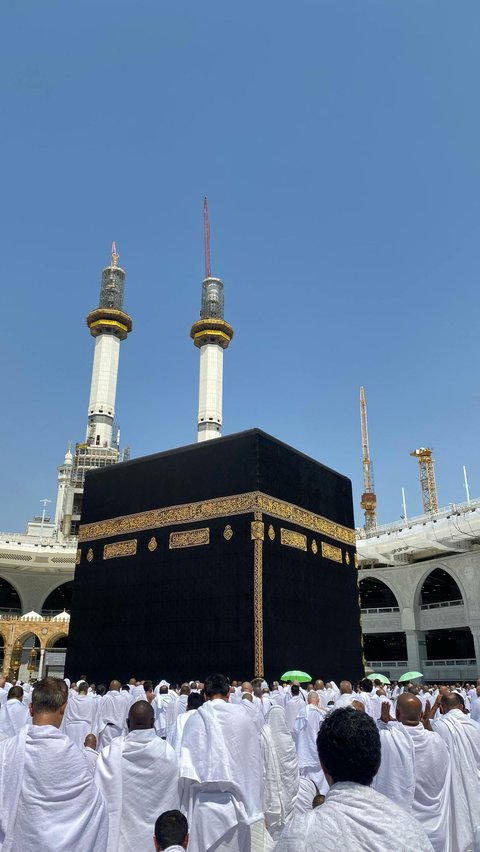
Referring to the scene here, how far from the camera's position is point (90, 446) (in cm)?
3638

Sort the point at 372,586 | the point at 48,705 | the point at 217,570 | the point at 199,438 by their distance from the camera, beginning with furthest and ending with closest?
the point at 199,438
the point at 372,586
the point at 217,570
the point at 48,705

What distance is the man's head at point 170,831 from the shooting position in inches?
85.7

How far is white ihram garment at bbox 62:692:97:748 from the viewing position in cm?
699

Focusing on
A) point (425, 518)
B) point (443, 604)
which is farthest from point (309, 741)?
point (443, 604)

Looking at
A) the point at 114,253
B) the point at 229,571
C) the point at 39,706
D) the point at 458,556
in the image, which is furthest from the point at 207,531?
the point at 114,253

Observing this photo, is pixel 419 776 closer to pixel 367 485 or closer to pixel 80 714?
pixel 80 714

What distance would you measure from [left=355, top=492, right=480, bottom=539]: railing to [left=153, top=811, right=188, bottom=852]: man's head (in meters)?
21.2

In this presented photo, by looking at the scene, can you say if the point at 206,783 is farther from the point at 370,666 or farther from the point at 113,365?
the point at 113,365

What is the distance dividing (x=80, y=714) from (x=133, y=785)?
5149 millimetres

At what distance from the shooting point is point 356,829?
4.23 ft

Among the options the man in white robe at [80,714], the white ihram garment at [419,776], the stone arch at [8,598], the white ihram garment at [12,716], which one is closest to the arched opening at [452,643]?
the stone arch at [8,598]

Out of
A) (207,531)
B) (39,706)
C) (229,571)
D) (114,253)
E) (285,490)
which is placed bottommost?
(39,706)

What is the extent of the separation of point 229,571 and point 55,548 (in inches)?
722

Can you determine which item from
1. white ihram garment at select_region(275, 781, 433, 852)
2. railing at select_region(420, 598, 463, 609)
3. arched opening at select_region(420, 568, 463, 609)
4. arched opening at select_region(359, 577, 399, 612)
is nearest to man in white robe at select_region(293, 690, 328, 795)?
white ihram garment at select_region(275, 781, 433, 852)
